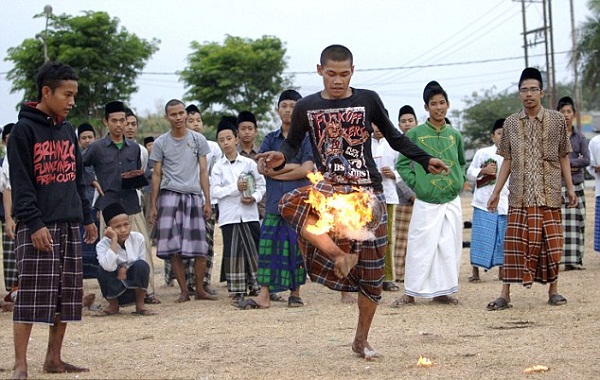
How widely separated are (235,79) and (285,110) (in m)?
33.3

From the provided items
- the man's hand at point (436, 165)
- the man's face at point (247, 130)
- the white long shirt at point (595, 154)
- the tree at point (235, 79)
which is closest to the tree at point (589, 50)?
the tree at point (235, 79)

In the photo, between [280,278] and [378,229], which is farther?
[280,278]

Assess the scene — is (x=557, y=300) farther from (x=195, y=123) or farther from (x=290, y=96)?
(x=195, y=123)

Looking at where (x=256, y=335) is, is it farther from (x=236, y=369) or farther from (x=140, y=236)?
(x=140, y=236)

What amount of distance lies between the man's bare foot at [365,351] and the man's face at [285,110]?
12.3 feet

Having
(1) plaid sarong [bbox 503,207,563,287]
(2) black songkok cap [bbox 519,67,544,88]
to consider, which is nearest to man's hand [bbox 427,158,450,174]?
(1) plaid sarong [bbox 503,207,563,287]

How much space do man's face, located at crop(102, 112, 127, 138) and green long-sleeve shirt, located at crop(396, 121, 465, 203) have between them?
126 inches

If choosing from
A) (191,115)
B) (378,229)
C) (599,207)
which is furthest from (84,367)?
(599,207)

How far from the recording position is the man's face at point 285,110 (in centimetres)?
992

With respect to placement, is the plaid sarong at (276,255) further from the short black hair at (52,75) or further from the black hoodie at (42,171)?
the short black hair at (52,75)

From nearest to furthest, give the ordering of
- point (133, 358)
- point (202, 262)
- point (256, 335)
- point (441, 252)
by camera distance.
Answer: point (133, 358) < point (256, 335) < point (441, 252) < point (202, 262)

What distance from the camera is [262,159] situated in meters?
6.66

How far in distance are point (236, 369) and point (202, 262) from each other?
462 cm

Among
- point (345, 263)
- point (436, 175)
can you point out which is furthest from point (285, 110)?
point (345, 263)
